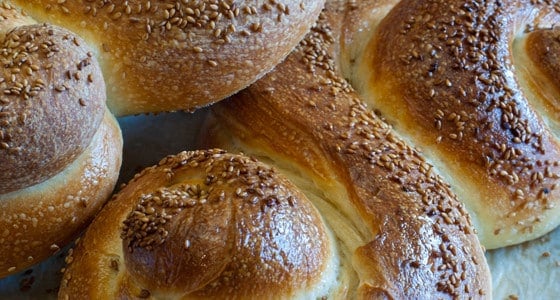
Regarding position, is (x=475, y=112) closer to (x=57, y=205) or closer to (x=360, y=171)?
(x=360, y=171)

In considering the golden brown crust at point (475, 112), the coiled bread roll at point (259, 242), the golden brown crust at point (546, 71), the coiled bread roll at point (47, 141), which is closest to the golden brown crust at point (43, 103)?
the coiled bread roll at point (47, 141)

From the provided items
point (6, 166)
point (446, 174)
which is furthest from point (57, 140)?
point (446, 174)

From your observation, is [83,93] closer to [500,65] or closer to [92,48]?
[92,48]

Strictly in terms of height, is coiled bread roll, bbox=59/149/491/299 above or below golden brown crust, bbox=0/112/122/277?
above

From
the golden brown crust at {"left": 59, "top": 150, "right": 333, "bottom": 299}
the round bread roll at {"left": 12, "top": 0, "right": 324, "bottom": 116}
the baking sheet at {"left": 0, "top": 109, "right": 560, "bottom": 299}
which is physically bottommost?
the baking sheet at {"left": 0, "top": 109, "right": 560, "bottom": 299}

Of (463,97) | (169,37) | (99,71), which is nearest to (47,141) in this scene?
(99,71)

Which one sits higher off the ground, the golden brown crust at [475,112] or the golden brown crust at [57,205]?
the golden brown crust at [475,112]

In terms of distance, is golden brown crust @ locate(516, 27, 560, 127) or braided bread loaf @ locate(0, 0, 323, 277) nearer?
braided bread loaf @ locate(0, 0, 323, 277)

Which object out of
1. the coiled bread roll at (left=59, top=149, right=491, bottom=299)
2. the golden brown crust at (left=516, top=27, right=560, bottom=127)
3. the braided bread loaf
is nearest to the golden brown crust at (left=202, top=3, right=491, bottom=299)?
the coiled bread roll at (left=59, top=149, right=491, bottom=299)

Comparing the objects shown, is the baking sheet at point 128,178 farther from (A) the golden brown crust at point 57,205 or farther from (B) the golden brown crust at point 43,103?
(B) the golden brown crust at point 43,103

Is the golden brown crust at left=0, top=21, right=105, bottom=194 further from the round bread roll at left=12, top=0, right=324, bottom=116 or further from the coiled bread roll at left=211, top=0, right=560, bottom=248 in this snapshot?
the coiled bread roll at left=211, top=0, right=560, bottom=248
